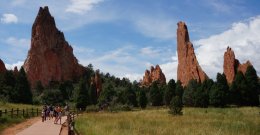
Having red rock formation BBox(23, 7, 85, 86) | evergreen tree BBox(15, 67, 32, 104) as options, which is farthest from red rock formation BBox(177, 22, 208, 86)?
evergreen tree BBox(15, 67, 32, 104)

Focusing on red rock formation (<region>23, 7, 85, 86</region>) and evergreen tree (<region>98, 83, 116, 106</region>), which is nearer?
evergreen tree (<region>98, 83, 116, 106</region>)

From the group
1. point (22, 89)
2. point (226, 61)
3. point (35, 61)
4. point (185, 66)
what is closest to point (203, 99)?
point (22, 89)

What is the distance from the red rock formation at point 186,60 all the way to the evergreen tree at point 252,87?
4212 centimetres

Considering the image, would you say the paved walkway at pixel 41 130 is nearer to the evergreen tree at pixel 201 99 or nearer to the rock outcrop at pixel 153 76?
the evergreen tree at pixel 201 99

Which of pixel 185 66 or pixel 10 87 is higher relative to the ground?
pixel 185 66

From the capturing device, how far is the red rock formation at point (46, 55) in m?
157

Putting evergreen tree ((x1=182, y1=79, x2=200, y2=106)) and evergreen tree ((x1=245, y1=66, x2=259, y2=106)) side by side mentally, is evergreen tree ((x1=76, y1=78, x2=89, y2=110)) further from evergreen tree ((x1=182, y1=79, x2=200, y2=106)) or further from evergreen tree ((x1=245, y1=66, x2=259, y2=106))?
evergreen tree ((x1=245, y1=66, x2=259, y2=106))

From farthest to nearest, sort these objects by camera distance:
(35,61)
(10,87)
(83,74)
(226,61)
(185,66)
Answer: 1. (83,74)
2. (35,61)
3. (185,66)
4. (226,61)
5. (10,87)

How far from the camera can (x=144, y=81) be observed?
176 meters

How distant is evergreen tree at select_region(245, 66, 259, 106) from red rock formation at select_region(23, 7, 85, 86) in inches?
3455

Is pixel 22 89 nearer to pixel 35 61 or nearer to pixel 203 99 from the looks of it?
pixel 203 99

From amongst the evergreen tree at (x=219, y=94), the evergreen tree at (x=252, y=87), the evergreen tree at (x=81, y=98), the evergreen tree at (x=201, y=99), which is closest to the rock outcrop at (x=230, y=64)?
the evergreen tree at (x=252, y=87)

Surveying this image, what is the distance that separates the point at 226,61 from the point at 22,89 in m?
67.2

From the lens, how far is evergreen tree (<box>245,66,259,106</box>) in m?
83.9
